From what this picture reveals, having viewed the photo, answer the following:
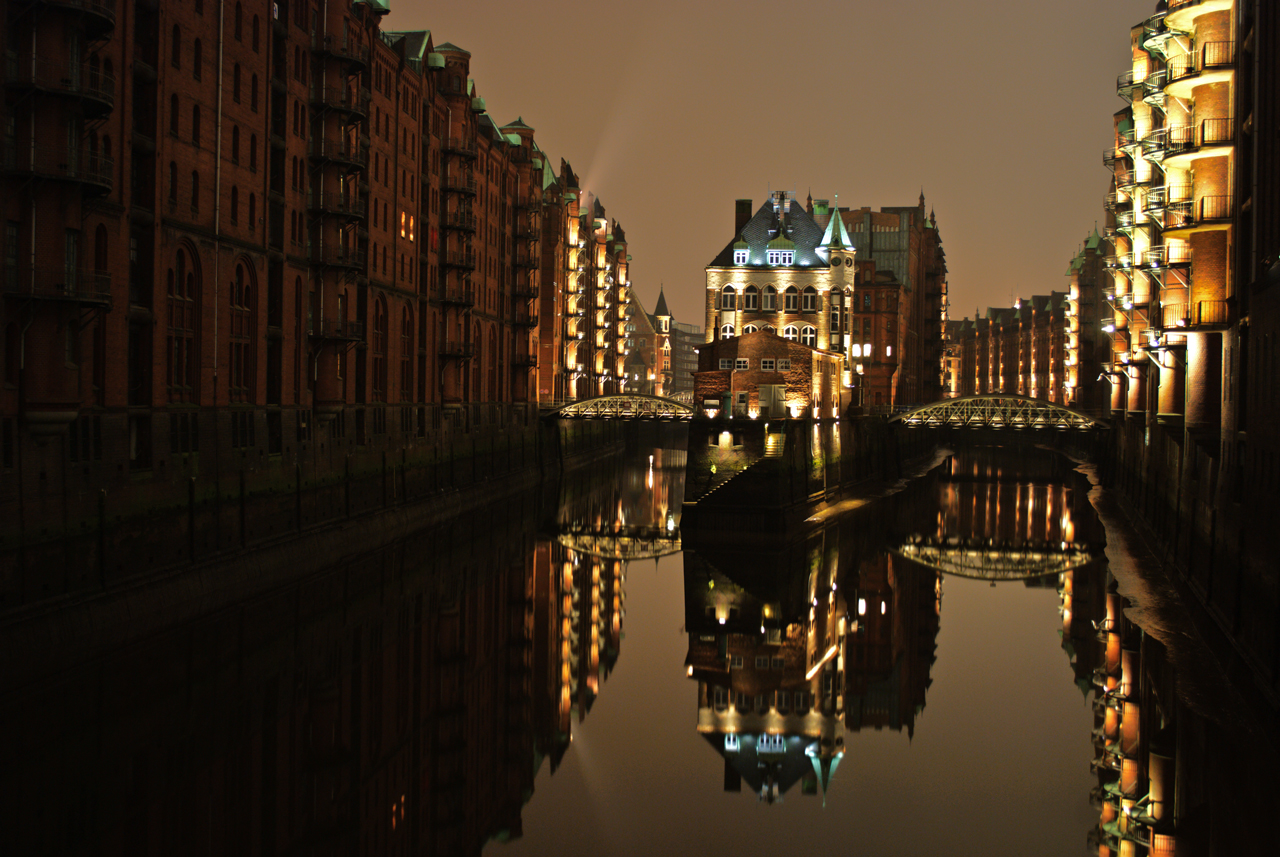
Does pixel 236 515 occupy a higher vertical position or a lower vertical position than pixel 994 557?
higher

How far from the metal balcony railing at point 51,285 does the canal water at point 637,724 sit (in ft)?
25.6

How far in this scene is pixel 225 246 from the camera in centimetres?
3525

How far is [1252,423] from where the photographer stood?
28.9 m

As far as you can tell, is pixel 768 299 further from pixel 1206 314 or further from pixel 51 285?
pixel 51 285

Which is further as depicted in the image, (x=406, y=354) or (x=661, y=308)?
(x=661, y=308)

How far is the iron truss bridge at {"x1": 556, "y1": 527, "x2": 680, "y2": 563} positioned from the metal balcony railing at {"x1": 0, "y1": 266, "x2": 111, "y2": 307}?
2332cm

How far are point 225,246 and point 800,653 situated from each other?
20722mm

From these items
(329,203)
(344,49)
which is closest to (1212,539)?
(329,203)

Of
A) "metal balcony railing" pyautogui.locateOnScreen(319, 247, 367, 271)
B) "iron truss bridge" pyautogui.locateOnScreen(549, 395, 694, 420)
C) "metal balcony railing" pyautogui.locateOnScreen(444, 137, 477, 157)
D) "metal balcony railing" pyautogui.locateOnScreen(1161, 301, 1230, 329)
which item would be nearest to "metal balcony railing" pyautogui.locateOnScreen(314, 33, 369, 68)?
"metal balcony railing" pyautogui.locateOnScreen(319, 247, 367, 271)

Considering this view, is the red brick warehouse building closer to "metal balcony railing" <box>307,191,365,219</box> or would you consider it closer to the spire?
"metal balcony railing" <box>307,191,365,219</box>

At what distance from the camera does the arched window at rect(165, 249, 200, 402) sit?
32.4 metres

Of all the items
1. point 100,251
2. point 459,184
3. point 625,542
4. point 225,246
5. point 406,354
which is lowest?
point 625,542

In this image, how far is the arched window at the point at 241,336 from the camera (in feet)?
119

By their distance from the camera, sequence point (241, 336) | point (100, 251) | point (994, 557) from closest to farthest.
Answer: point (100, 251) < point (241, 336) < point (994, 557)
